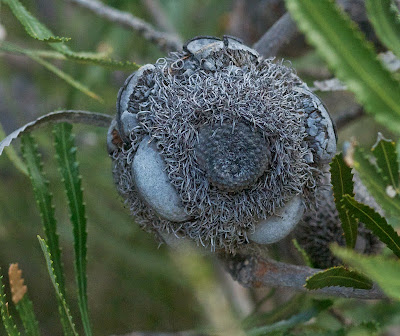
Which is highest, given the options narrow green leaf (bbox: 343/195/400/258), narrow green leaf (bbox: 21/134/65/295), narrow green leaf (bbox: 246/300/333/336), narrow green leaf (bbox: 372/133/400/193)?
narrow green leaf (bbox: 21/134/65/295)

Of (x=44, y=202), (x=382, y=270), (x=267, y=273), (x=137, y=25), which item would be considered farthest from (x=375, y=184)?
(x=137, y=25)

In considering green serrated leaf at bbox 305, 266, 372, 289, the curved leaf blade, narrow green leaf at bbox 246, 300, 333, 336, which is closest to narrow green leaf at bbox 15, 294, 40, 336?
the curved leaf blade

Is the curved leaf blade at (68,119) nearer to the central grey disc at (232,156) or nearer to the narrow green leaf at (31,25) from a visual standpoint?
the narrow green leaf at (31,25)

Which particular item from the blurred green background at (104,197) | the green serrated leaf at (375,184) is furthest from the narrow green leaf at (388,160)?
the blurred green background at (104,197)

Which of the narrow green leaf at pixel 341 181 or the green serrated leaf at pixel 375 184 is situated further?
the narrow green leaf at pixel 341 181

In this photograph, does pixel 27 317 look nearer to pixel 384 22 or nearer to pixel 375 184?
pixel 375 184

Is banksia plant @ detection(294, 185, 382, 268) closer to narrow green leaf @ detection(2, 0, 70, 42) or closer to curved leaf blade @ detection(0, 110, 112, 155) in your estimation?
curved leaf blade @ detection(0, 110, 112, 155)

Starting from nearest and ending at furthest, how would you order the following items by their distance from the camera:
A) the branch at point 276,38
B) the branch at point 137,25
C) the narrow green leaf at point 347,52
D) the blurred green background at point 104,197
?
1. the narrow green leaf at point 347,52
2. the branch at point 276,38
3. the branch at point 137,25
4. the blurred green background at point 104,197
